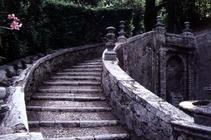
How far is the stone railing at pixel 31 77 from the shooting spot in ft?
16.4

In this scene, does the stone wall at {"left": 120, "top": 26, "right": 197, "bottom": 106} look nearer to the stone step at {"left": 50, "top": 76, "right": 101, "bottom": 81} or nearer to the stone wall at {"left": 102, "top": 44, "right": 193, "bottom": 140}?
the stone step at {"left": 50, "top": 76, "right": 101, "bottom": 81}

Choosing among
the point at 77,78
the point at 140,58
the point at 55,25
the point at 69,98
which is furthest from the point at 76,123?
the point at 140,58

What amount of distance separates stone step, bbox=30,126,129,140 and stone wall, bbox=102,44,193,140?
0.22 m

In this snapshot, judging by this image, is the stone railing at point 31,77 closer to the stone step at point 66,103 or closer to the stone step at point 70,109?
the stone step at point 66,103

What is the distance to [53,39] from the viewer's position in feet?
51.9

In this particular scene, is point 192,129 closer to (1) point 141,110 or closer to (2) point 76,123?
(1) point 141,110

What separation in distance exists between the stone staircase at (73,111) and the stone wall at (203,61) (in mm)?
10847

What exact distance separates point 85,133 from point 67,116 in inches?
43.5

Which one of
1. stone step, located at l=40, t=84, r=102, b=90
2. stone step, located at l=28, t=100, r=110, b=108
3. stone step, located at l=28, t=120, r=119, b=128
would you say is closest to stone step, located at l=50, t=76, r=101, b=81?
stone step, located at l=40, t=84, r=102, b=90

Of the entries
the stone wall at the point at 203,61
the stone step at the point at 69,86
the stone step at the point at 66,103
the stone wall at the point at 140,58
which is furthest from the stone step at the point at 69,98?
the stone wall at the point at 203,61

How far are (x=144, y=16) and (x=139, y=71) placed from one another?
714 cm

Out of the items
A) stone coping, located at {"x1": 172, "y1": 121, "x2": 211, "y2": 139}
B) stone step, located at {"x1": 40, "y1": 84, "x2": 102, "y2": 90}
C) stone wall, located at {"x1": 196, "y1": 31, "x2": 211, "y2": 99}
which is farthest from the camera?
stone wall, located at {"x1": 196, "y1": 31, "x2": 211, "y2": 99}

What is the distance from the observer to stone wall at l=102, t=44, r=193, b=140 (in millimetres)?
5384

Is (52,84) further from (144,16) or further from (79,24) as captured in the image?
(144,16)
